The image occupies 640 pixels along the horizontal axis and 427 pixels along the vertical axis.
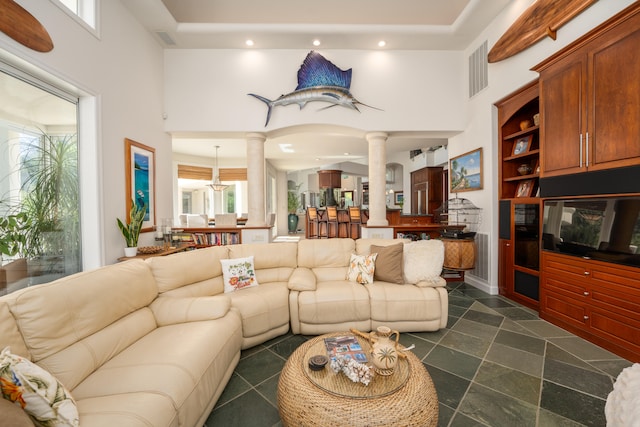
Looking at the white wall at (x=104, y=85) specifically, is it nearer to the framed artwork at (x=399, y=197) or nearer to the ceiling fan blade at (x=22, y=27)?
the ceiling fan blade at (x=22, y=27)

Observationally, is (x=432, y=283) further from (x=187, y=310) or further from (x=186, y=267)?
(x=186, y=267)

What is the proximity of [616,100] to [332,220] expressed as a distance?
6.30 m

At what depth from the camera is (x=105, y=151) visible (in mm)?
2939

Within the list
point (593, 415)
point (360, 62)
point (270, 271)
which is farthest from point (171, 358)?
point (360, 62)

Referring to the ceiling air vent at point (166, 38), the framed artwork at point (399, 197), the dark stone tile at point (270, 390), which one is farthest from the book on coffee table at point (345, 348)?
the framed artwork at point (399, 197)

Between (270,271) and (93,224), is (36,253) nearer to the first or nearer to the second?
(93,224)

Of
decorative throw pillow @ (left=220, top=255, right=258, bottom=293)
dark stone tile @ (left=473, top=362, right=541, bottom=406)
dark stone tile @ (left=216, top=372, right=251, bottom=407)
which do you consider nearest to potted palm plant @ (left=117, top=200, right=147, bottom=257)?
decorative throw pillow @ (left=220, top=255, right=258, bottom=293)

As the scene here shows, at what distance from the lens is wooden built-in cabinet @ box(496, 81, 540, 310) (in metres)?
3.25

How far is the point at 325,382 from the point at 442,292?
69.0 inches

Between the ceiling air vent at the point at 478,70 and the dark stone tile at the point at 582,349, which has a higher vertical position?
the ceiling air vent at the point at 478,70

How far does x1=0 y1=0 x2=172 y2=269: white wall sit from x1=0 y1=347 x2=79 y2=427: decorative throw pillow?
2297 millimetres

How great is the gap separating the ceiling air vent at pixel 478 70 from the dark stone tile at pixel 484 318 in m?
3.33

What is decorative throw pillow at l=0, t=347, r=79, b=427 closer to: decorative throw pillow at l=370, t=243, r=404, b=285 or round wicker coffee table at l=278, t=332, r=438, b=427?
round wicker coffee table at l=278, t=332, r=438, b=427

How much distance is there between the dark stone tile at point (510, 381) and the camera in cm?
176
